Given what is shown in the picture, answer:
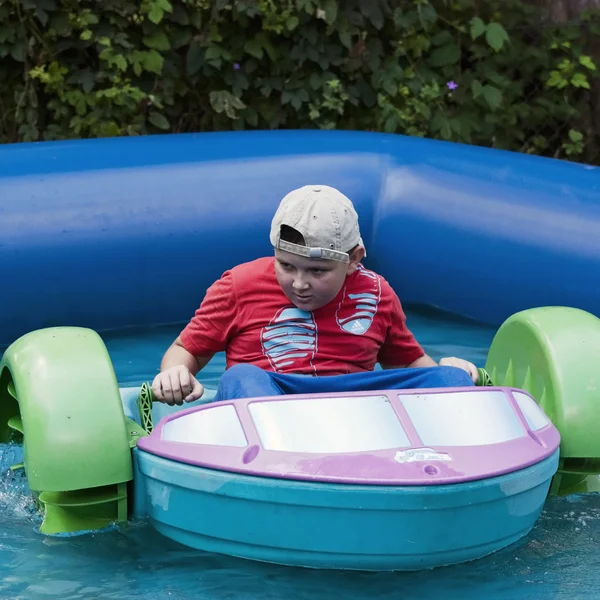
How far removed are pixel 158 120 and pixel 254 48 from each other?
487mm

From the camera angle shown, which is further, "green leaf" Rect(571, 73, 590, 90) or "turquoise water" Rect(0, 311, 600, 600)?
"green leaf" Rect(571, 73, 590, 90)

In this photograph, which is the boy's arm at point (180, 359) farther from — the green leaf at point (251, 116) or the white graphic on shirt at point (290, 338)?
the green leaf at point (251, 116)

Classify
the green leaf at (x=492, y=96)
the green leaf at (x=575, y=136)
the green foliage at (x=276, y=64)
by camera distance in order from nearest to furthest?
1. the green foliage at (x=276, y=64)
2. the green leaf at (x=492, y=96)
3. the green leaf at (x=575, y=136)

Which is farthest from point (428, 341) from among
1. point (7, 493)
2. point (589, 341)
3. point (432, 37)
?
point (432, 37)

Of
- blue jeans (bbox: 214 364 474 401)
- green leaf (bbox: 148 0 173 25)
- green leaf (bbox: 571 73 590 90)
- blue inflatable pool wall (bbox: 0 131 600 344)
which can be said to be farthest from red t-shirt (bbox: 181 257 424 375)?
green leaf (bbox: 571 73 590 90)

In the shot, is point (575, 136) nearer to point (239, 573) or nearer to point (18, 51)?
point (18, 51)

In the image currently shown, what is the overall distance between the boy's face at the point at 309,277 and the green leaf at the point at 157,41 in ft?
8.57

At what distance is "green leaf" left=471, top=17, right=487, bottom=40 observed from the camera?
479cm

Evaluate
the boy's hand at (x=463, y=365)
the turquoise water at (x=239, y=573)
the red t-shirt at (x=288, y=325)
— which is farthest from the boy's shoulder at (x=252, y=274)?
the turquoise water at (x=239, y=573)

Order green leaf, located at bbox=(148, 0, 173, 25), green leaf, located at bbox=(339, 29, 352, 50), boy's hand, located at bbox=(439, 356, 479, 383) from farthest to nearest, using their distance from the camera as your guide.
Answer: green leaf, located at bbox=(339, 29, 352, 50) < green leaf, located at bbox=(148, 0, 173, 25) < boy's hand, located at bbox=(439, 356, 479, 383)

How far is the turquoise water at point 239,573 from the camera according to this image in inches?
76.7

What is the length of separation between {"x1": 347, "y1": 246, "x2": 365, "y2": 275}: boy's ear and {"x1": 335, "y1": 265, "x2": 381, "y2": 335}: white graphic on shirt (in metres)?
0.05

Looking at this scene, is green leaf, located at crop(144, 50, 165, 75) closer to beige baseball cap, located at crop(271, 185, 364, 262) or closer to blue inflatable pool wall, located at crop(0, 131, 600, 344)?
blue inflatable pool wall, located at crop(0, 131, 600, 344)

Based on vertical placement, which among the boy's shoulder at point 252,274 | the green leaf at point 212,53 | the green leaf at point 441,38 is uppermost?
the green leaf at point 441,38
